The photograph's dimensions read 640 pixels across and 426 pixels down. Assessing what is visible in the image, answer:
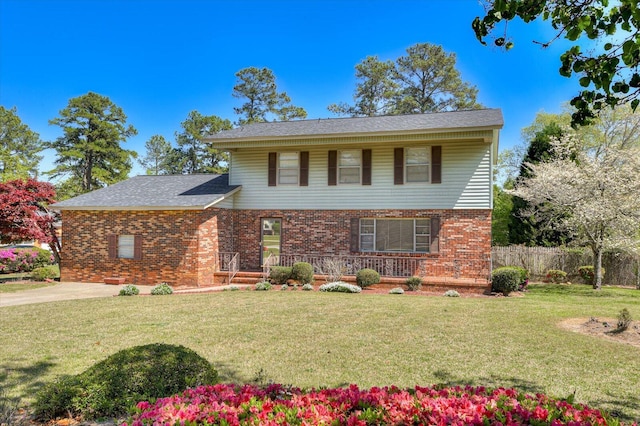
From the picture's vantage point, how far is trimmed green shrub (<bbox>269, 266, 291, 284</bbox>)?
14844mm

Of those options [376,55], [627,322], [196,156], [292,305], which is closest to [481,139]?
[627,322]

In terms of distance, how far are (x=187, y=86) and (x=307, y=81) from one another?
9743 millimetres

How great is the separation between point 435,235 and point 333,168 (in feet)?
16.1

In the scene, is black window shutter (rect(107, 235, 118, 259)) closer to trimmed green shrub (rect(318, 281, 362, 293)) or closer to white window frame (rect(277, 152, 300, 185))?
white window frame (rect(277, 152, 300, 185))

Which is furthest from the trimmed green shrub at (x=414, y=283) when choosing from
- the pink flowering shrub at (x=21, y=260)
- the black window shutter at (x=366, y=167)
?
the pink flowering shrub at (x=21, y=260)

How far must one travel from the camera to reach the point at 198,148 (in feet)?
131

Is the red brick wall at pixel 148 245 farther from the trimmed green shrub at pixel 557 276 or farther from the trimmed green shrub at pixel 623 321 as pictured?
the trimmed green shrub at pixel 557 276

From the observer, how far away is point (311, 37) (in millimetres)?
20094

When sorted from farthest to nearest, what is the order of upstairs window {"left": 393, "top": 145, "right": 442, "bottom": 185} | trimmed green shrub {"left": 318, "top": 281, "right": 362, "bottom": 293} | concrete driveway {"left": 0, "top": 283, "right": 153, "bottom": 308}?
1. upstairs window {"left": 393, "top": 145, "right": 442, "bottom": 185}
2. trimmed green shrub {"left": 318, "top": 281, "right": 362, "bottom": 293}
3. concrete driveway {"left": 0, "top": 283, "right": 153, "bottom": 308}

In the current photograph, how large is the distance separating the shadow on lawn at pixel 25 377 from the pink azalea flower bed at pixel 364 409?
2.92m

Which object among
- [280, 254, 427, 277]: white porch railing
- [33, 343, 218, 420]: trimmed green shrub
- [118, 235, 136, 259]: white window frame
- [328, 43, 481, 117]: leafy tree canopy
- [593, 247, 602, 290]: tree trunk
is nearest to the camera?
[33, 343, 218, 420]: trimmed green shrub

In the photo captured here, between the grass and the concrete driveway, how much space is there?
67.4 inches

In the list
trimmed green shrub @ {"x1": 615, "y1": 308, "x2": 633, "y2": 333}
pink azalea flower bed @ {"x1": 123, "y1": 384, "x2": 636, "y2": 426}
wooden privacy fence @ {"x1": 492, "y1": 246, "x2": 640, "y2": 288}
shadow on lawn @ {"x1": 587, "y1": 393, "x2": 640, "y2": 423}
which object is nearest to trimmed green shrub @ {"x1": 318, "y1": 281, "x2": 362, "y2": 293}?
trimmed green shrub @ {"x1": 615, "y1": 308, "x2": 633, "y2": 333}

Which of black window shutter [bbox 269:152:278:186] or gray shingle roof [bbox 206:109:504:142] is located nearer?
gray shingle roof [bbox 206:109:504:142]
